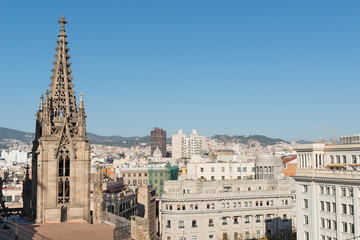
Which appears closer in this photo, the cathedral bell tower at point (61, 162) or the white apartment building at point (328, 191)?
the cathedral bell tower at point (61, 162)

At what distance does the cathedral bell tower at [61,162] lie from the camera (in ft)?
144

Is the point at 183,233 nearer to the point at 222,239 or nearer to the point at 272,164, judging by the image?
the point at 222,239

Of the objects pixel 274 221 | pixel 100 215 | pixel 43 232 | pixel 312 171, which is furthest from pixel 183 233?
pixel 43 232

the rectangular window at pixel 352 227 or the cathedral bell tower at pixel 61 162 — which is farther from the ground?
the cathedral bell tower at pixel 61 162

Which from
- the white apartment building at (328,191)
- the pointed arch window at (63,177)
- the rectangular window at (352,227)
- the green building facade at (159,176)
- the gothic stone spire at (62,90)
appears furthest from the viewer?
the green building facade at (159,176)

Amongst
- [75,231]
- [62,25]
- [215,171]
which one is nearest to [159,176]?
[215,171]

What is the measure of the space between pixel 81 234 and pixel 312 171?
4394 centimetres

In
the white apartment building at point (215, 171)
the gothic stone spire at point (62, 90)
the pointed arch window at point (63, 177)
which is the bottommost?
the white apartment building at point (215, 171)

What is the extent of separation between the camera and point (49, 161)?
44.0 m

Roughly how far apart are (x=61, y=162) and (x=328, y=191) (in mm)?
41983

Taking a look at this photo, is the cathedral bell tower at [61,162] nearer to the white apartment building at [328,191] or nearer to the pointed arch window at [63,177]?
the pointed arch window at [63,177]

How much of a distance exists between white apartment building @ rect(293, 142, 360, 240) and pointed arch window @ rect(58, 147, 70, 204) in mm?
39437

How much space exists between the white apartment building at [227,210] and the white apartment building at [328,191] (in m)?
31.3

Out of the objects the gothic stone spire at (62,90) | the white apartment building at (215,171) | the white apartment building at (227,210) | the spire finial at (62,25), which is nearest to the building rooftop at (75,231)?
the gothic stone spire at (62,90)
